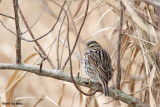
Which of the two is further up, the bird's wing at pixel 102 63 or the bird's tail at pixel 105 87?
the bird's wing at pixel 102 63

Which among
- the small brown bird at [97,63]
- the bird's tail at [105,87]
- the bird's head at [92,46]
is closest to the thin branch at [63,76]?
the bird's tail at [105,87]

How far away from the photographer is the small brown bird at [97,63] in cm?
248

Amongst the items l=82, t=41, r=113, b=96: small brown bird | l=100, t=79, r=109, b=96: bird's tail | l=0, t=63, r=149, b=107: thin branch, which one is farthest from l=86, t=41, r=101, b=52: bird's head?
l=0, t=63, r=149, b=107: thin branch

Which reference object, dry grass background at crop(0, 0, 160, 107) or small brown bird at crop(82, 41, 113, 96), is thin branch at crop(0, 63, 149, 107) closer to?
dry grass background at crop(0, 0, 160, 107)

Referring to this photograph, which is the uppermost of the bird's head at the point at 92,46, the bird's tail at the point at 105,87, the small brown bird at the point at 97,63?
the bird's head at the point at 92,46

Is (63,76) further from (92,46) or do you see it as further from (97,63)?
(92,46)

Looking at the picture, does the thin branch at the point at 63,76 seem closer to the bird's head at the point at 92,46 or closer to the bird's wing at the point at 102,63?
the bird's wing at the point at 102,63

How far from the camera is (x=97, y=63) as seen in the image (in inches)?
107

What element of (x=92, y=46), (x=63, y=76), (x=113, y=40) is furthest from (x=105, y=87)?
(x=92, y=46)

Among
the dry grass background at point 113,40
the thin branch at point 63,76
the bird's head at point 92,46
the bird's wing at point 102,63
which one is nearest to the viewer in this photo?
the thin branch at point 63,76

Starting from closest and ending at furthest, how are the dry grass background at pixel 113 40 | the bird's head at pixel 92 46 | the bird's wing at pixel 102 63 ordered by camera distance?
1. the dry grass background at pixel 113 40
2. the bird's wing at pixel 102 63
3. the bird's head at pixel 92 46

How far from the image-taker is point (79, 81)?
1.91 metres

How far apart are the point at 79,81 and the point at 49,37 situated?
0.79m

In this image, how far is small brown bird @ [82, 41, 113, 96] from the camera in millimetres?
2480
